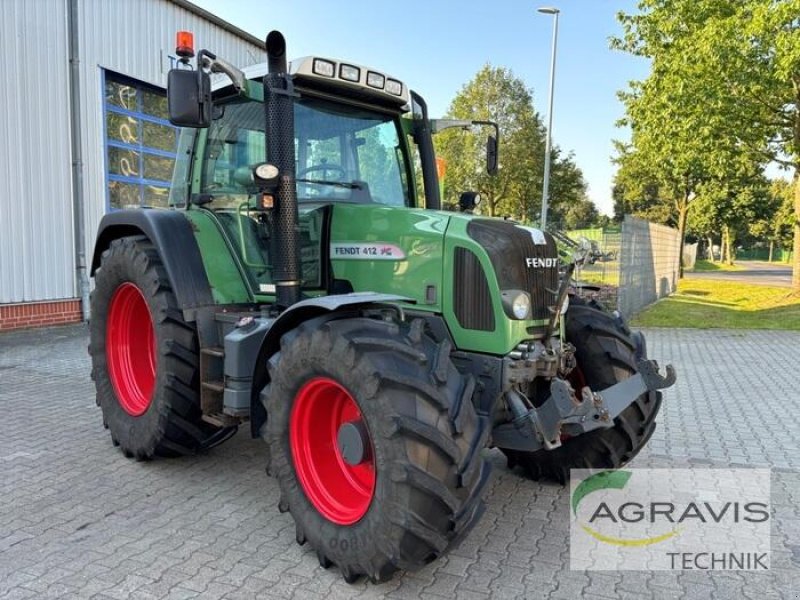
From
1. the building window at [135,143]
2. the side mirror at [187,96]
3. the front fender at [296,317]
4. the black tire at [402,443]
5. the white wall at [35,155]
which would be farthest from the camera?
the building window at [135,143]

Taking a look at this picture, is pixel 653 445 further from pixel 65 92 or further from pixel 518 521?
pixel 65 92

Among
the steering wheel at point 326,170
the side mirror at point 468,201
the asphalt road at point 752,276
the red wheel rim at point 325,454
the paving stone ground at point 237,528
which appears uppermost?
the steering wheel at point 326,170

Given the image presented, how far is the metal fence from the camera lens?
1210cm

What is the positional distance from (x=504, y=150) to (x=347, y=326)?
27551mm

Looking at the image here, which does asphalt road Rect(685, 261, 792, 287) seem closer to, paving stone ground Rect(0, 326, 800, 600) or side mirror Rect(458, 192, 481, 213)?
paving stone ground Rect(0, 326, 800, 600)

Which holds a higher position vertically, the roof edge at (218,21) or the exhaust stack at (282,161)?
the roof edge at (218,21)

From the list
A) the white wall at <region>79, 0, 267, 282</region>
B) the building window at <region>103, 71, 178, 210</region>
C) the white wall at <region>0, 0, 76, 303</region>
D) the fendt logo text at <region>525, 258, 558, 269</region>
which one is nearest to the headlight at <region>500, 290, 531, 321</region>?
the fendt logo text at <region>525, 258, 558, 269</region>

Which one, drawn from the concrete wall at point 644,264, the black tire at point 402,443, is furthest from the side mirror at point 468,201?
the concrete wall at point 644,264

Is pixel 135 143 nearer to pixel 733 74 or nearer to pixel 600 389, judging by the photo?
pixel 600 389

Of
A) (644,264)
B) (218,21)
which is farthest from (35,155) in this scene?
(644,264)

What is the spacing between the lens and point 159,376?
3.94 metres

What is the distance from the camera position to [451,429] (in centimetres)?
265

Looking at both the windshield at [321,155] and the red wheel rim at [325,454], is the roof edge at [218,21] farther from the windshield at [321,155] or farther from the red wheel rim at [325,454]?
the red wheel rim at [325,454]

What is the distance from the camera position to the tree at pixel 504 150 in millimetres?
28156
